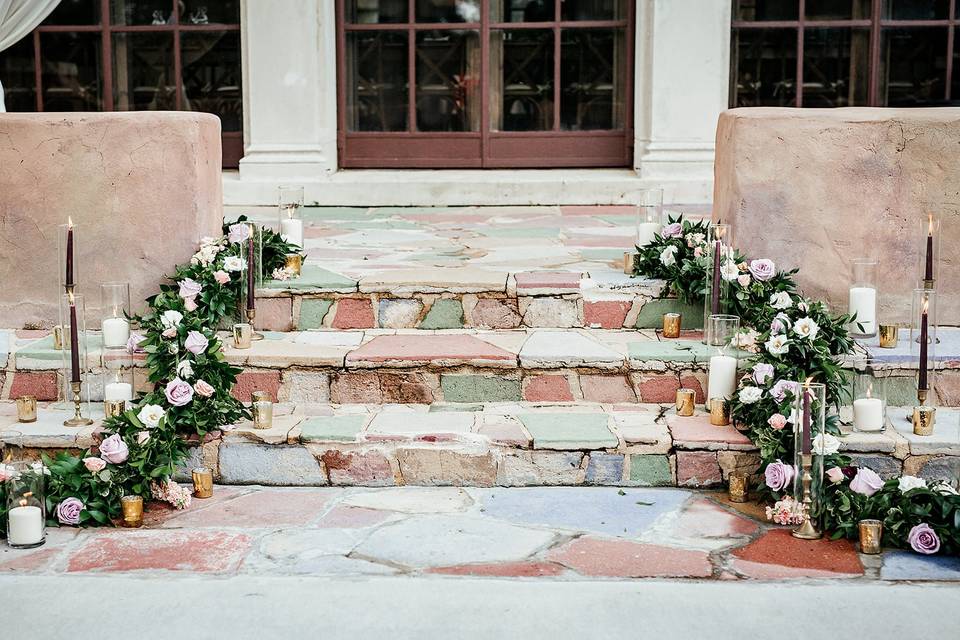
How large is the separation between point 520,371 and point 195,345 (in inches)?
45.8

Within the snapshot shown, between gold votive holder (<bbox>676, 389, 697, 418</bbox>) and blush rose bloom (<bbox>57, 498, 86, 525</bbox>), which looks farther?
gold votive holder (<bbox>676, 389, 697, 418</bbox>)

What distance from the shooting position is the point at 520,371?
4691 millimetres

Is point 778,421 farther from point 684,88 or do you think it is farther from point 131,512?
point 684,88

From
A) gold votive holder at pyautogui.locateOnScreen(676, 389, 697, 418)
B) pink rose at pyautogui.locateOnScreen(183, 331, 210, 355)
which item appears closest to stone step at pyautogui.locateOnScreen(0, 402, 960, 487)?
gold votive holder at pyautogui.locateOnScreen(676, 389, 697, 418)

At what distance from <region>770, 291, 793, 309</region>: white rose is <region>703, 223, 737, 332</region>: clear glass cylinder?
0.62ft

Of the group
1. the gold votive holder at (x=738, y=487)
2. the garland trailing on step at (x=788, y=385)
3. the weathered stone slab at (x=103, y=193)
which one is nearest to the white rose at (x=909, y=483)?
the garland trailing on step at (x=788, y=385)

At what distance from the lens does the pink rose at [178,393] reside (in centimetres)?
430

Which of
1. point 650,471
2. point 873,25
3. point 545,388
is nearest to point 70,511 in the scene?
point 545,388

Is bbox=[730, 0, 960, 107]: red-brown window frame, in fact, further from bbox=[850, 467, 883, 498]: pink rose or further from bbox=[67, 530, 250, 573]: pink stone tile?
bbox=[67, 530, 250, 573]: pink stone tile

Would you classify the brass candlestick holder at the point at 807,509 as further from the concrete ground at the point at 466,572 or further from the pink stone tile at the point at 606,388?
the pink stone tile at the point at 606,388

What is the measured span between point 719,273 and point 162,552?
89.4 inches

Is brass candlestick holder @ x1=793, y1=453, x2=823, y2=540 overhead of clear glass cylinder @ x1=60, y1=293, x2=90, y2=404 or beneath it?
beneath

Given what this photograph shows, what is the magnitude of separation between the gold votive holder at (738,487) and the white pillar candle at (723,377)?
0.38 meters

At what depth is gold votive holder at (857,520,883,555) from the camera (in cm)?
376
